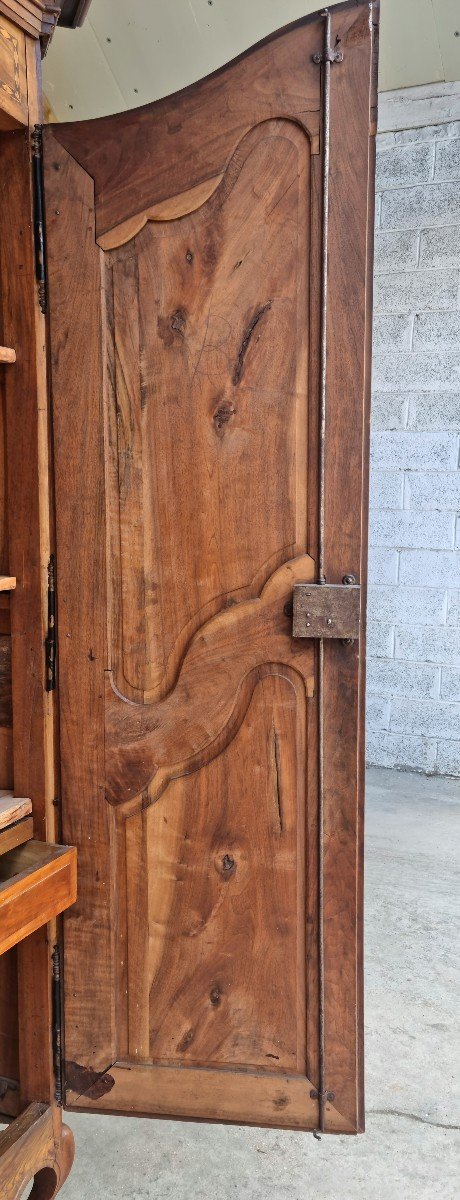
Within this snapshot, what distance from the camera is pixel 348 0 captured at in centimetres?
131

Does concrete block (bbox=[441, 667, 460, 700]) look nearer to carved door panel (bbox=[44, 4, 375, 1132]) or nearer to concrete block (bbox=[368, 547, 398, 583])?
concrete block (bbox=[368, 547, 398, 583])

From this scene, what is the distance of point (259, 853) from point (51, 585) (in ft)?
1.97

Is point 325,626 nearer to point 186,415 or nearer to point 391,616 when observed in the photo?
point 186,415

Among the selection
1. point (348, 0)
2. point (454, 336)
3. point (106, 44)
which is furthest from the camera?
point (454, 336)

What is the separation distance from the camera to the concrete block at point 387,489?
3.64 metres

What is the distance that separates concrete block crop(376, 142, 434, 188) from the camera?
3459mm

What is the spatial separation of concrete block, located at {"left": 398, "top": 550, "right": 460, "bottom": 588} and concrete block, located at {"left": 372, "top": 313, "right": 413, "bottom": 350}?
2.88ft

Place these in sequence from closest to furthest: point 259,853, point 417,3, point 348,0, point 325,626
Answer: point 348,0
point 325,626
point 259,853
point 417,3

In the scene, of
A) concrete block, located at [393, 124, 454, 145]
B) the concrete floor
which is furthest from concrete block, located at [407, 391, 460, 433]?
the concrete floor

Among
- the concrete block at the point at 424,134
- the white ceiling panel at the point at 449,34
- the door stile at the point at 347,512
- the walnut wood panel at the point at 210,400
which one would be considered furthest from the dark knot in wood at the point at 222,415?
the concrete block at the point at 424,134

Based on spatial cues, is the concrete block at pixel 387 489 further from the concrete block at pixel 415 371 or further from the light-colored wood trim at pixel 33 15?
the light-colored wood trim at pixel 33 15

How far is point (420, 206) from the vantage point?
348 cm

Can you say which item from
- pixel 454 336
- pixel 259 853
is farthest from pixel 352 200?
pixel 454 336

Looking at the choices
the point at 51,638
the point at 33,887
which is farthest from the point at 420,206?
the point at 33,887
